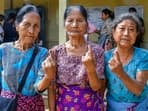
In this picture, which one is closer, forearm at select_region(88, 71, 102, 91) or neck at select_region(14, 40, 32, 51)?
forearm at select_region(88, 71, 102, 91)

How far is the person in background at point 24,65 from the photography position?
328 centimetres

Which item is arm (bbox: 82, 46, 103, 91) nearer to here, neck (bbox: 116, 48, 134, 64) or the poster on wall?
neck (bbox: 116, 48, 134, 64)

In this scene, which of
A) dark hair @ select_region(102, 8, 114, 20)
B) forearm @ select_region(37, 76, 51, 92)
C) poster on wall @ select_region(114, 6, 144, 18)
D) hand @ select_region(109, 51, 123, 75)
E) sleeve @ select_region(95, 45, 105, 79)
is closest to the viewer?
hand @ select_region(109, 51, 123, 75)

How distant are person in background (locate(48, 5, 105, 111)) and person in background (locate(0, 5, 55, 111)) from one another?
130 millimetres

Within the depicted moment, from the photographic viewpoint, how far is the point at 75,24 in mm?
3264

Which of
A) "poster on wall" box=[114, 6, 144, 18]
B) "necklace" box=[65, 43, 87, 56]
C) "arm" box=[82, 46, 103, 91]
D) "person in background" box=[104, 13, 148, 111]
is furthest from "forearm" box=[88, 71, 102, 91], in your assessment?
"poster on wall" box=[114, 6, 144, 18]

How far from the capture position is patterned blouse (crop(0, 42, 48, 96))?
328 cm

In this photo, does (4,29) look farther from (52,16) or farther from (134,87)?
(134,87)

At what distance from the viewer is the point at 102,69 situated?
329 cm

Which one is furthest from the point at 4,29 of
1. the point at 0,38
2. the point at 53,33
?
the point at 53,33

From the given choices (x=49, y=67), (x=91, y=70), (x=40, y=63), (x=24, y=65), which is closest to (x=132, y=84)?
(x=91, y=70)

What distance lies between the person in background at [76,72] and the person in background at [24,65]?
0.13 metres

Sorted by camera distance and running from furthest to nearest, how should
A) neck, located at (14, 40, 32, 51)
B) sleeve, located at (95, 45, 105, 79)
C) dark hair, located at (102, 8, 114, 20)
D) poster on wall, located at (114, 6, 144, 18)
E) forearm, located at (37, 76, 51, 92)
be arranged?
poster on wall, located at (114, 6, 144, 18) → dark hair, located at (102, 8, 114, 20) → neck, located at (14, 40, 32, 51) → sleeve, located at (95, 45, 105, 79) → forearm, located at (37, 76, 51, 92)

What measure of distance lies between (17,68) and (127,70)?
85cm
